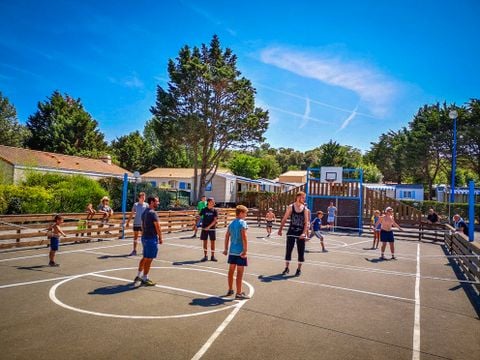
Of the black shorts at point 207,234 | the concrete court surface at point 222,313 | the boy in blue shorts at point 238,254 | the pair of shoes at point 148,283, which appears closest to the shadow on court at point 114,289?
the concrete court surface at point 222,313

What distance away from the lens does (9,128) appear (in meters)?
60.4

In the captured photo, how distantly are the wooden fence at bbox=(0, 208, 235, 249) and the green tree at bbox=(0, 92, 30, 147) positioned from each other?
4788 cm

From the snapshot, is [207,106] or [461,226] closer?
[461,226]

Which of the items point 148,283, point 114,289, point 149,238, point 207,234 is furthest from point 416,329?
point 207,234

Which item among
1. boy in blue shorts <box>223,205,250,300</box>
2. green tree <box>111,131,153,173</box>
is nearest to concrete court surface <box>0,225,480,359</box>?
boy in blue shorts <box>223,205,250,300</box>

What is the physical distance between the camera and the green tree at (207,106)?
1391 inches

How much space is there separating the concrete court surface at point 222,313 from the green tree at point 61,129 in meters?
43.3

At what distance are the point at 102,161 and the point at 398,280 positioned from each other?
1633 inches

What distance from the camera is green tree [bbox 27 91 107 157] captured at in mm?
50156

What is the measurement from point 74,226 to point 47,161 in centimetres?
2057

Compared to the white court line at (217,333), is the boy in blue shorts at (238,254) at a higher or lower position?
higher

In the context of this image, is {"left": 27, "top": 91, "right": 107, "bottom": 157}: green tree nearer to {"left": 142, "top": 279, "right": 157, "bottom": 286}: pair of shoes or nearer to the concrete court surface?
the concrete court surface

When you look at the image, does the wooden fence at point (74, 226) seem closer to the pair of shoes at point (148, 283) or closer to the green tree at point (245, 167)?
the pair of shoes at point (148, 283)

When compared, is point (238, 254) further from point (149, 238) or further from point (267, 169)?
point (267, 169)
